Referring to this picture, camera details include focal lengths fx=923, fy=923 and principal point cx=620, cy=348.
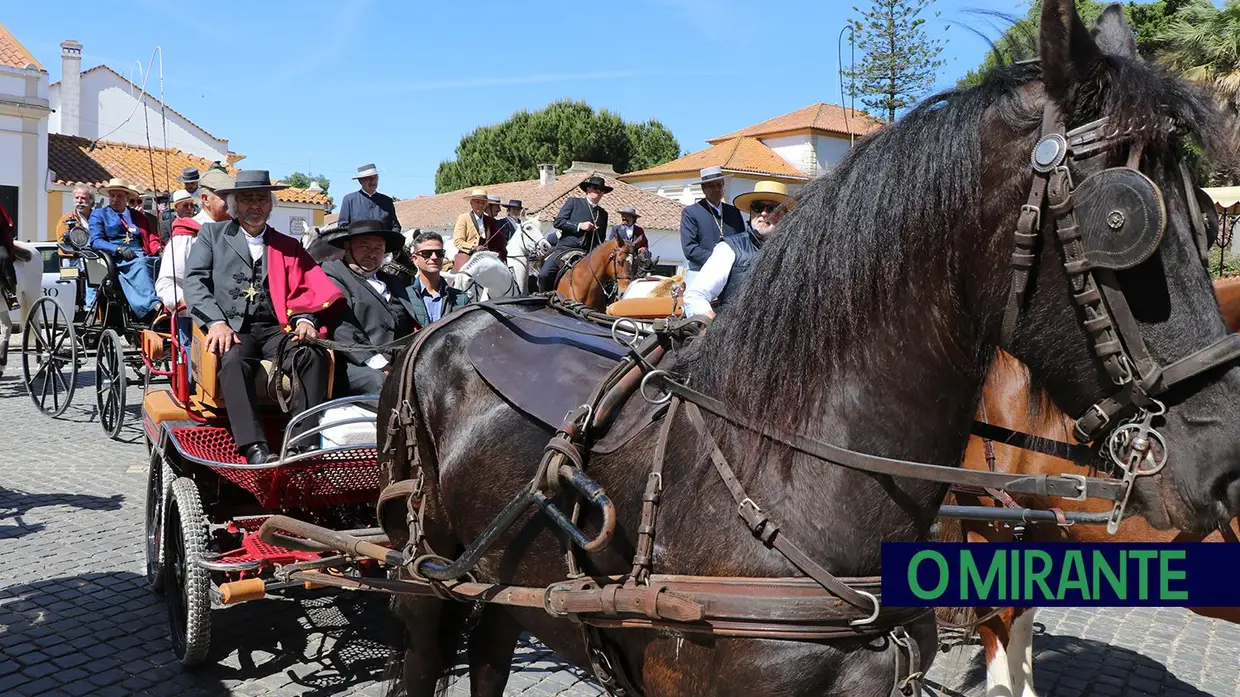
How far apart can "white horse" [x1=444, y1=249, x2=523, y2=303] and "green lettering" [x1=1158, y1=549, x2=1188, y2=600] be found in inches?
345

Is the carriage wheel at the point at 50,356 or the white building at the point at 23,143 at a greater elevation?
the white building at the point at 23,143

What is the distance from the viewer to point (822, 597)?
6.06 feet

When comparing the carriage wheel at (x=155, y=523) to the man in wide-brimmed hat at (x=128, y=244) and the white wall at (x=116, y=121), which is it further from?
the white wall at (x=116, y=121)

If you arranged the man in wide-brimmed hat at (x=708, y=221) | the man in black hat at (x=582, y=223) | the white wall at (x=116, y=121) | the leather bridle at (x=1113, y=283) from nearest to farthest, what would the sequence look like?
the leather bridle at (x=1113, y=283), the man in wide-brimmed hat at (x=708, y=221), the man in black hat at (x=582, y=223), the white wall at (x=116, y=121)

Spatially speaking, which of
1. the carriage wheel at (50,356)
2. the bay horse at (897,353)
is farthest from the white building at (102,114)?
the bay horse at (897,353)

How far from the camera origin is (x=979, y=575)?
1874mm

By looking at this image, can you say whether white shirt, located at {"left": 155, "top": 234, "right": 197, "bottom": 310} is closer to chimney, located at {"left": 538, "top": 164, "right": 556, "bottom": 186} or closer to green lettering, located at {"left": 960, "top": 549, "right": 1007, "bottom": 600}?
green lettering, located at {"left": 960, "top": 549, "right": 1007, "bottom": 600}

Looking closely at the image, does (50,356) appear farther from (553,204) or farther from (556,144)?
(556,144)

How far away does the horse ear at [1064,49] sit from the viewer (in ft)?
5.22

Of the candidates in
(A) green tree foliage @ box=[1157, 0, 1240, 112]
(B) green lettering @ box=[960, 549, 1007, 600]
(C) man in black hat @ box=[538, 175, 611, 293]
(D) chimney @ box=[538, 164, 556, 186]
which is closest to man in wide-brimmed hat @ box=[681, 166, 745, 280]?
(C) man in black hat @ box=[538, 175, 611, 293]

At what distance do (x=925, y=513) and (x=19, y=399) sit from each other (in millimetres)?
12759

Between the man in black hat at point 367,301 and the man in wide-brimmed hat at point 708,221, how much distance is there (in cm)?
312

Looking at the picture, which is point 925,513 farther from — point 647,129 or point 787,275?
point 647,129

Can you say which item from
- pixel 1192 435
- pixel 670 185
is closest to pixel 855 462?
pixel 1192 435
